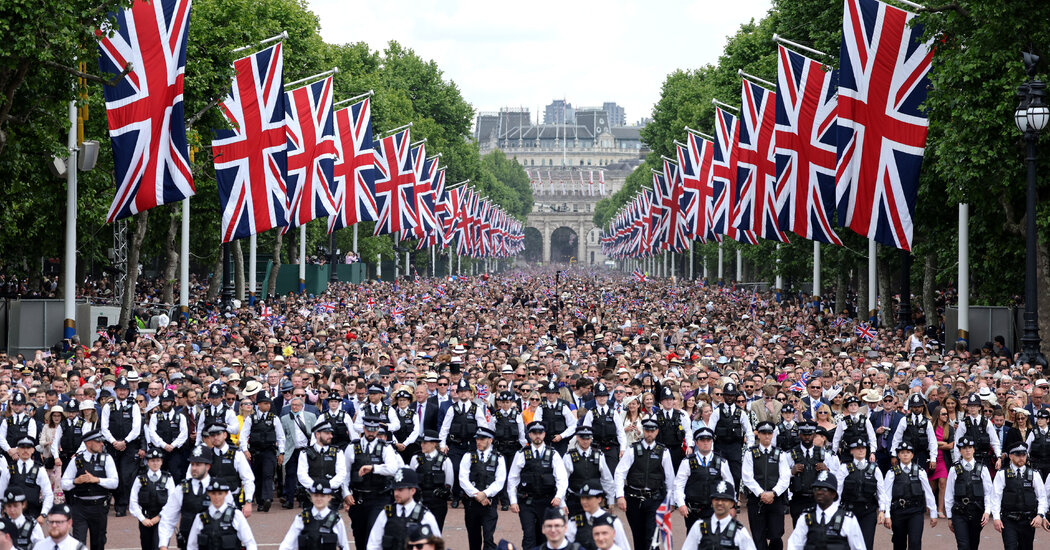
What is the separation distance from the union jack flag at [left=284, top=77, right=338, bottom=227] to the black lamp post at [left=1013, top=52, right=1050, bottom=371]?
704 inches

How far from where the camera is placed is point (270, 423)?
17.5 metres

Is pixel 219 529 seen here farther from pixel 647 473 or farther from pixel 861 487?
pixel 861 487

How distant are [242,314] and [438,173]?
91.5 feet

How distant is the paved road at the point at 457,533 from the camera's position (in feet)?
52.3

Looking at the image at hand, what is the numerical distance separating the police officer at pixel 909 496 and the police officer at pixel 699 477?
1677 mm

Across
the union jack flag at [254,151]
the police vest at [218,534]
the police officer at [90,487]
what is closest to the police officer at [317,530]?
the police vest at [218,534]

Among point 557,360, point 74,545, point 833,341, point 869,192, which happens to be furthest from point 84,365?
point 833,341

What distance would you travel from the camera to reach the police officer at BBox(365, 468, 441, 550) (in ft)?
38.6

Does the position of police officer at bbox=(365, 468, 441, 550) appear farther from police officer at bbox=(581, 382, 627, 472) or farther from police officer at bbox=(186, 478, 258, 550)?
police officer at bbox=(581, 382, 627, 472)

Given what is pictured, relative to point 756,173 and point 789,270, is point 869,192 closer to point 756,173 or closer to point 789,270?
point 756,173

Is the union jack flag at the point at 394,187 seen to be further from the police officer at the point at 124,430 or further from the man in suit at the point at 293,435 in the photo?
the police officer at the point at 124,430

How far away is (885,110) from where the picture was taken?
25.0m

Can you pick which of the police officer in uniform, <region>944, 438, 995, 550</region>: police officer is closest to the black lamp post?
<region>944, 438, 995, 550</region>: police officer

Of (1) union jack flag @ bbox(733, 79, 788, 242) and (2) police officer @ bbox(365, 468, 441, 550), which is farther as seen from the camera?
(1) union jack flag @ bbox(733, 79, 788, 242)
